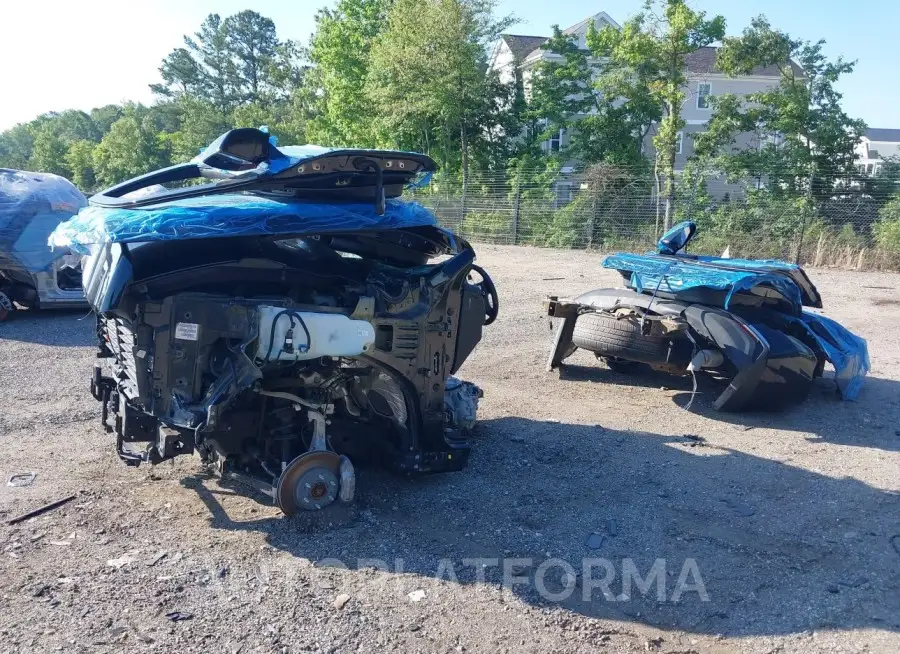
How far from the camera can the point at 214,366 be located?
424 cm

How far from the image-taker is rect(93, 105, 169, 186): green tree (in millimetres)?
62000

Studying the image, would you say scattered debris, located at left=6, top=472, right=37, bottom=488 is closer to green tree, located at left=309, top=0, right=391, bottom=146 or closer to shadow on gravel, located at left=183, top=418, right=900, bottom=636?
shadow on gravel, located at left=183, top=418, right=900, bottom=636

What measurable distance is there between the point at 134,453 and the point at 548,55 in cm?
3360

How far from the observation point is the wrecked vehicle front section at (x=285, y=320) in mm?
4059

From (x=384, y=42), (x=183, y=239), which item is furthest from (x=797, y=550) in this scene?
(x=384, y=42)

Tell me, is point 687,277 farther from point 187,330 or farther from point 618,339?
point 187,330

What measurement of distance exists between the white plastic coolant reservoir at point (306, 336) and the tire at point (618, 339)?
11.0 ft

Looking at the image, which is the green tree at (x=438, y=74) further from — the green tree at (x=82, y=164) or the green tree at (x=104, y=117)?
the green tree at (x=104, y=117)

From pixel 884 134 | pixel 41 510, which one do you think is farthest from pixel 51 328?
pixel 884 134

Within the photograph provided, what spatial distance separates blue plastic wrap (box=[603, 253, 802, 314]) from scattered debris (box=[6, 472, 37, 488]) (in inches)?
207

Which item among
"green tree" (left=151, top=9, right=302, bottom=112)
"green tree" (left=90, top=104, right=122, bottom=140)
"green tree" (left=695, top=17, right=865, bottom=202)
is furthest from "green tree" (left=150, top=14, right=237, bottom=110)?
"green tree" (left=695, top=17, right=865, bottom=202)

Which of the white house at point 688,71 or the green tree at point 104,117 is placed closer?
the white house at point 688,71

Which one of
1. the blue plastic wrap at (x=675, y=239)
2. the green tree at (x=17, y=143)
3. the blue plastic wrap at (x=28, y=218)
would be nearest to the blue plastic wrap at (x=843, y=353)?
the blue plastic wrap at (x=675, y=239)

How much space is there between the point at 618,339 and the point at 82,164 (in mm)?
71748
